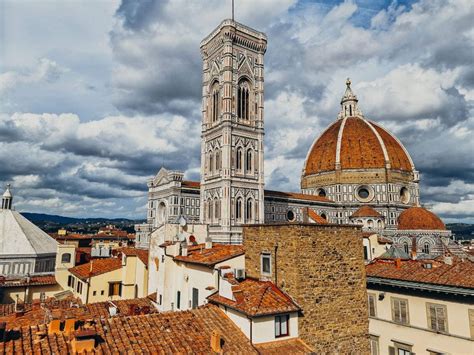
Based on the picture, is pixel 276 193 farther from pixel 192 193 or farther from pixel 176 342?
pixel 176 342

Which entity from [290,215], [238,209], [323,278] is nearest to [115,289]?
[323,278]

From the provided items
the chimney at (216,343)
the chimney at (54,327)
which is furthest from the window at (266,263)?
the chimney at (54,327)

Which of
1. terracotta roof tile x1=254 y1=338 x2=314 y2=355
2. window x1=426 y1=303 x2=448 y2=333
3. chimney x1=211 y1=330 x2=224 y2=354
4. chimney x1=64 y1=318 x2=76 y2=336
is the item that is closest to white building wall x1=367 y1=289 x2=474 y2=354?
window x1=426 y1=303 x2=448 y2=333

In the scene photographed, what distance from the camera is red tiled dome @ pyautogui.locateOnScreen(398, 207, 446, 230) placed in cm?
6438

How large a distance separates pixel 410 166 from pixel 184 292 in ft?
274

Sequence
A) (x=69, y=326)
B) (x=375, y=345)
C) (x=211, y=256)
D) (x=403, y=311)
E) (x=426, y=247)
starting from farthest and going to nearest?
(x=426, y=247) → (x=375, y=345) → (x=403, y=311) → (x=211, y=256) → (x=69, y=326)

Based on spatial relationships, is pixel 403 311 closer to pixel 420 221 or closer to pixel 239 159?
pixel 239 159

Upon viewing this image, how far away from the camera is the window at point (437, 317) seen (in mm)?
16922

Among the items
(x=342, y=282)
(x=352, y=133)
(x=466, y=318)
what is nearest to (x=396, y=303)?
(x=466, y=318)

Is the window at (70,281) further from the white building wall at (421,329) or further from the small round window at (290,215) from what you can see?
the small round window at (290,215)

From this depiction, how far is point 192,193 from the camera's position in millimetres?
71812

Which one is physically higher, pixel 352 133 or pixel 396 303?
pixel 352 133

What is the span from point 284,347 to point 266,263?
342 cm

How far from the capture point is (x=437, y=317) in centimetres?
1725
